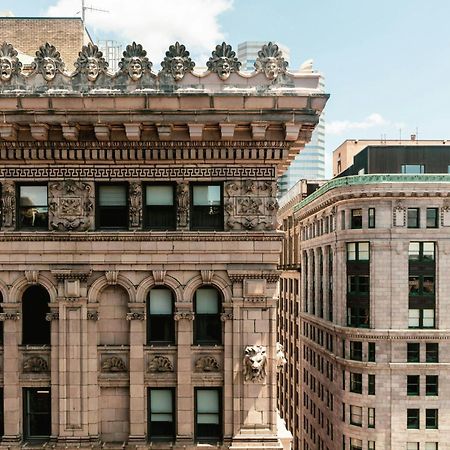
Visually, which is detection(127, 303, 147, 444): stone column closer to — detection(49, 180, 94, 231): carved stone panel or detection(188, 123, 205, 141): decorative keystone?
detection(49, 180, 94, 231): carved stone panel

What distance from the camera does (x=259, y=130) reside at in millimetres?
15500

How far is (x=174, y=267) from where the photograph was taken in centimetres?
1612

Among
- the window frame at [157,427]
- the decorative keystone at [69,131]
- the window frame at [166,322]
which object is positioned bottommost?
the window frame at [157,427]

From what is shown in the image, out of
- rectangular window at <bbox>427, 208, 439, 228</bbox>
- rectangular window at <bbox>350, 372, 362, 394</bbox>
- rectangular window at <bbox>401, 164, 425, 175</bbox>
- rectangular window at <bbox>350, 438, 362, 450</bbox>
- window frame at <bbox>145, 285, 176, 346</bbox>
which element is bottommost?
rectangular window at <bbox>350, 438, 362, 450</bbox>

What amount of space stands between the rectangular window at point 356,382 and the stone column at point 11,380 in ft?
154

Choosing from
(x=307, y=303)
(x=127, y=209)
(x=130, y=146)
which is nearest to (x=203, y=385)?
(x=127, y=209)

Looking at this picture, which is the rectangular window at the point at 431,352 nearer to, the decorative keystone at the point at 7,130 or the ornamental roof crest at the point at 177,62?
the ornamental roof crest at the point at 177,62

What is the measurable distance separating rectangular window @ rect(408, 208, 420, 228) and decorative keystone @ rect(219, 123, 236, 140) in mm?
44381

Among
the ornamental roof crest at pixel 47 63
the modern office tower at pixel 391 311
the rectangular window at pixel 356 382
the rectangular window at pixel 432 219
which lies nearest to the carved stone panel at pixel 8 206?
the ornamental roof crest at pixel 47 63

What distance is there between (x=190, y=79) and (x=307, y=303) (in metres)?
66.7

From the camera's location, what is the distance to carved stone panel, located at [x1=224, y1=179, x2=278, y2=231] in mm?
16078

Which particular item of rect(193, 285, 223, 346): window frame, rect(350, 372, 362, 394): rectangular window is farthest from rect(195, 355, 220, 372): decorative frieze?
rect(350, 372, 362, 394): rectangular window

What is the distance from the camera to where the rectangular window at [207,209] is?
1642cm

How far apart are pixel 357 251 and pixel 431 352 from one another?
1242cm
